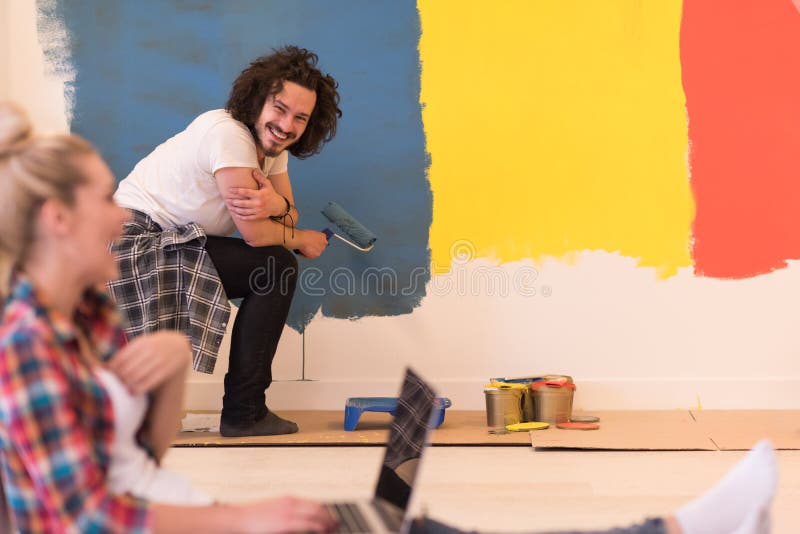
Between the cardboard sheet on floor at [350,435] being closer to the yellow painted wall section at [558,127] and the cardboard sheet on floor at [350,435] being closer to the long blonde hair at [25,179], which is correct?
the yellow painted wall section at [558,127]

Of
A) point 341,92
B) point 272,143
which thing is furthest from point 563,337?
point 272,143

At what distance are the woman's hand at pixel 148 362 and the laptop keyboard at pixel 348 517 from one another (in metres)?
0.24

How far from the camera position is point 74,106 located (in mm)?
3160

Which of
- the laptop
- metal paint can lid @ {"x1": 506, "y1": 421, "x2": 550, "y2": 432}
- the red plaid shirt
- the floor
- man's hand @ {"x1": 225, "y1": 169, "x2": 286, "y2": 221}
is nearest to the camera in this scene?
the red plaid shirt

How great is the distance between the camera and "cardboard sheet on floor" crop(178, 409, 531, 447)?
8.20ft

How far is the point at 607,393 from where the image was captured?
3131 millimetres

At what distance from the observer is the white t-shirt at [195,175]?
250cm

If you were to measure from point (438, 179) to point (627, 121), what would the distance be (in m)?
0.67

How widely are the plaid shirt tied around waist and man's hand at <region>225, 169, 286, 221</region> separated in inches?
4.6

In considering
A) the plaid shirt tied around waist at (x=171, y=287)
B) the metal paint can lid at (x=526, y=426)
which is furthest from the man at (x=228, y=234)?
the metal paint can lid at (x=526, y=426)

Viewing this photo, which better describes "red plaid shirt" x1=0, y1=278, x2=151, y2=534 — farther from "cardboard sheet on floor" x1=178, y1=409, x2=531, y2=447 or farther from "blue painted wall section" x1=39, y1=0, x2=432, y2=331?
"blue painted wall section" x1=39, y1=0, x2=432, y2=331

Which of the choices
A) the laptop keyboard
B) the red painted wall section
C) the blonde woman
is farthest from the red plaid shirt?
the red painted wall section

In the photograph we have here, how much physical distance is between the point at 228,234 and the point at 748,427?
159 centimetres

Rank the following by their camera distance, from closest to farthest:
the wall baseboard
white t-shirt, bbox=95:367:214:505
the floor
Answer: white t-shirt, bbox=95:367:214:505 < the floor < the wall baseboard
